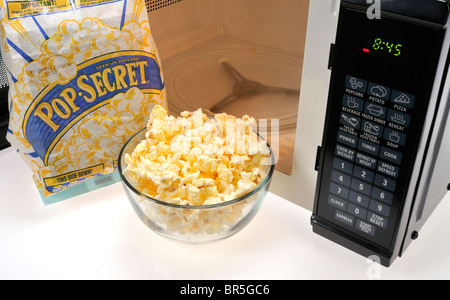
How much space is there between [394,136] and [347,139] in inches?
2.5

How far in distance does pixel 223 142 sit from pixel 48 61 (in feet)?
0.93

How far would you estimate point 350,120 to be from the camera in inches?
21.9

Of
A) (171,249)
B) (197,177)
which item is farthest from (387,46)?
(171,249)

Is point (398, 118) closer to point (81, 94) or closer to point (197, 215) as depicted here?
point (197, 215)

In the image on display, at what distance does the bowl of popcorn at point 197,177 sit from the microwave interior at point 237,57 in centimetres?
Answer: 7

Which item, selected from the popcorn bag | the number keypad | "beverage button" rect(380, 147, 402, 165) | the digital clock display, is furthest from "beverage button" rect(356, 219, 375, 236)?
the popcorn bag

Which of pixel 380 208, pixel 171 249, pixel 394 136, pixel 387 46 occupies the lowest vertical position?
pixel 171 249

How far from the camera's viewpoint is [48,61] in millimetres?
670

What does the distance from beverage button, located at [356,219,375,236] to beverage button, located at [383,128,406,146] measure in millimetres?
136

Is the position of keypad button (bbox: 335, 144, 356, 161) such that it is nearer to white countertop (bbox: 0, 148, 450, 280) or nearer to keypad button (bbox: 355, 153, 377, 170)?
keypad button (bbox: 355, 153, 377, 170)

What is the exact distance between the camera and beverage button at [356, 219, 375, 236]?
61cm

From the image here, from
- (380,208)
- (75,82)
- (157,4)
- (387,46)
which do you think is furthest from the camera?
(157,4)

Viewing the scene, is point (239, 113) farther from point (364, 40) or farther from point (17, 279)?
point (17, 279)

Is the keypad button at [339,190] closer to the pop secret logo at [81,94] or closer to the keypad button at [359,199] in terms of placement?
the keypad button at [359,199]
